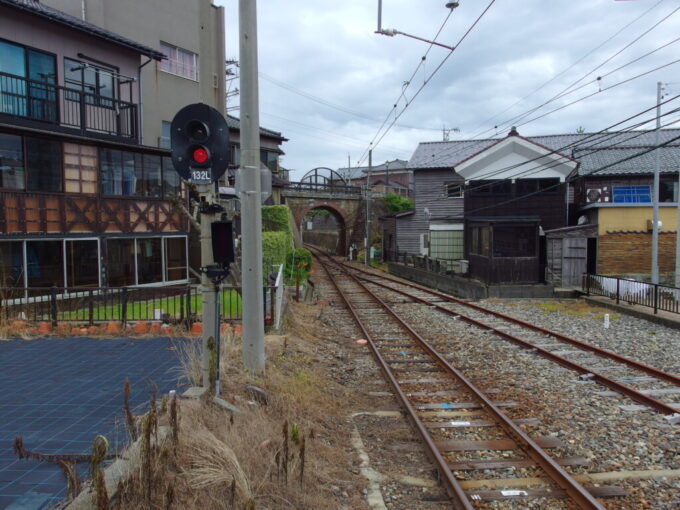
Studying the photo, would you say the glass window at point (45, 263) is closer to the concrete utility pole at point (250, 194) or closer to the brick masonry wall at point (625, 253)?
the concrete utility pole at point (250, 194)

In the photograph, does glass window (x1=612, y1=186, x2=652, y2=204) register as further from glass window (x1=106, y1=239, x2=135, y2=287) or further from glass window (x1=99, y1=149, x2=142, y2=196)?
glass window (x1=106, y1=239, x2=135, y2=287)

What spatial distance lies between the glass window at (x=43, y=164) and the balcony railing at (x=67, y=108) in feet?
2.51

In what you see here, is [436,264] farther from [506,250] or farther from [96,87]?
[96,87]

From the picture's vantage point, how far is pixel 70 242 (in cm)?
1446

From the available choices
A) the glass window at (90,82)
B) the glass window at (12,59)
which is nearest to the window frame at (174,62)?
the glass window at (90,82)

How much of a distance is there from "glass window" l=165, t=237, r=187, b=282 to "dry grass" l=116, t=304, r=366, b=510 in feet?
38.6

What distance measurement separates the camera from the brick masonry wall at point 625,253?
2180 centimetres

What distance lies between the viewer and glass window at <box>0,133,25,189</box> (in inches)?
508

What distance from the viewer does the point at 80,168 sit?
14.7 meters

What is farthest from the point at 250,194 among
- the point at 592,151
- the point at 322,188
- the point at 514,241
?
the point at 322,188

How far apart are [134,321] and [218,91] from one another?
6.15 metres

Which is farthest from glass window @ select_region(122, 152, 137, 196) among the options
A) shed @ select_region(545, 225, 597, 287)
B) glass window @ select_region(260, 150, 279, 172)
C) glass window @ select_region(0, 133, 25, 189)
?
glass window @ select_region(260, 150, 279, 172)

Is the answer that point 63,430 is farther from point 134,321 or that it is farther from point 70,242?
point 70,242

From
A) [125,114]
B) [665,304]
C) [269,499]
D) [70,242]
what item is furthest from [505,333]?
[125,114]
